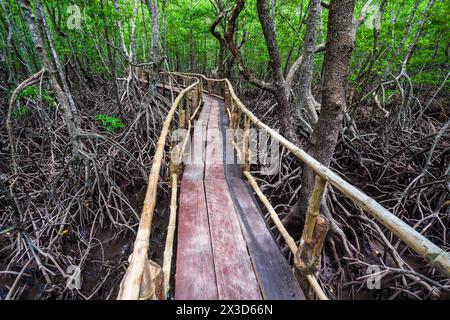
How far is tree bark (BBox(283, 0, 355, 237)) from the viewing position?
6.81 feet

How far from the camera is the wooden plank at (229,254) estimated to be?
1544mm

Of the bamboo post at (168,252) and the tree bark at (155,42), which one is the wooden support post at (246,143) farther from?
the tree bark at (155,42)

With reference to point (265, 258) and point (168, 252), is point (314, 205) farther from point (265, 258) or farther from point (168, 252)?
point (168, 252)

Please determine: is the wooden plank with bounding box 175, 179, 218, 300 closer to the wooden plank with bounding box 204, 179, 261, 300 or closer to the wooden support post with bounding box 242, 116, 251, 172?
the wooden plank with bounding box 204, 179, 261, 300

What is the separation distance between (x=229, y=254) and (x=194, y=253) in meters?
0.28

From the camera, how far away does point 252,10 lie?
29.6ft

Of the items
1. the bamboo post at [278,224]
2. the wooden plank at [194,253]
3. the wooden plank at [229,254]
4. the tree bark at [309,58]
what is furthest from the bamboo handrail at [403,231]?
the tree bark at [309,58]

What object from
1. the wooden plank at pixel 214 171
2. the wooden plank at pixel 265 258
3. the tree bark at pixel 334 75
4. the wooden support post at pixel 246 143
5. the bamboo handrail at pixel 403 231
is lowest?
the wooden plank at pixel 265 258

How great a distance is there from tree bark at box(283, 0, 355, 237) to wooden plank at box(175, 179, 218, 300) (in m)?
1.38

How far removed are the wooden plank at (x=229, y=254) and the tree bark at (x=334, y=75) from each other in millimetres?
1114

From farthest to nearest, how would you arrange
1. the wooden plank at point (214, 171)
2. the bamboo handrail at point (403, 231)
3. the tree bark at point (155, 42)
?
the tree bark at point (155, 42) → the wooden plank at point (214, 171) → the bamboo handrail at point (403, 231)

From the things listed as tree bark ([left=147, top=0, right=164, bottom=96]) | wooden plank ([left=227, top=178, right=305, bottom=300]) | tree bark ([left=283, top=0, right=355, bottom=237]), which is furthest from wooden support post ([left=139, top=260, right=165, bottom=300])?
tree bark ([left=147, top=0, right=164, bottom=96])

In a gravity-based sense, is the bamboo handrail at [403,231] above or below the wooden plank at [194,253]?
above

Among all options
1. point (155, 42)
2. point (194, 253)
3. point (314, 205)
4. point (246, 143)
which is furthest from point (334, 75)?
point (155, 42)
